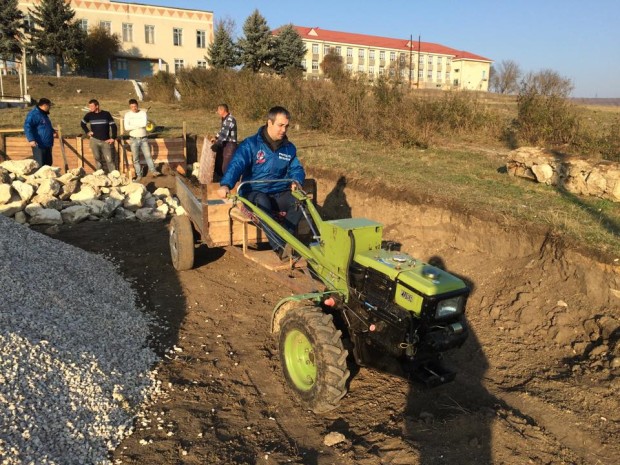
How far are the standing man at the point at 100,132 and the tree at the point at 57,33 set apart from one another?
42.1 metres

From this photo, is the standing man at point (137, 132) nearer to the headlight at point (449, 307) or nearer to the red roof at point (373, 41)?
the headlight at point (449, 307)

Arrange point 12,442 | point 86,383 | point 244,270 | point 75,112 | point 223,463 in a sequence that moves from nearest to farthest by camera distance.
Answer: point 12,442 < point 223,463 < point 86,383 < point 244,270 < point 75,112

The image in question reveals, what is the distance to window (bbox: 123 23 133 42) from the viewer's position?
187 feet

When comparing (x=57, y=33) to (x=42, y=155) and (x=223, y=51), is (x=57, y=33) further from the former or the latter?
(x=42, y=155)

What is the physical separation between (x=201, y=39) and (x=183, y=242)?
60952 mm

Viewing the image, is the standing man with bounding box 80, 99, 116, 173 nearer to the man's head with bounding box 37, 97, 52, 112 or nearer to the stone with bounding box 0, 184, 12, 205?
the man's head with bounding box 37, 97, 52, 112

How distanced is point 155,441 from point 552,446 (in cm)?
294

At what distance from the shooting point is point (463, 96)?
52.2 ft

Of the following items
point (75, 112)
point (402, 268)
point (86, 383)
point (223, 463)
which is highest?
point (75, 112)

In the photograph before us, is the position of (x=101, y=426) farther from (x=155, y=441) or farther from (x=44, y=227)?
(x=44, y=227)

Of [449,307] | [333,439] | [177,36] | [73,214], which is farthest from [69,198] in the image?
[177,36]

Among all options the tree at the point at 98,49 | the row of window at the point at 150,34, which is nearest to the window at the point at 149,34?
the row of window at the point at 150,34

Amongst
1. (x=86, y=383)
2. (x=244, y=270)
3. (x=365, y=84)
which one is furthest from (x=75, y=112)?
(x=86, y=383)

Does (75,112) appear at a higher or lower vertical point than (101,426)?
higher
